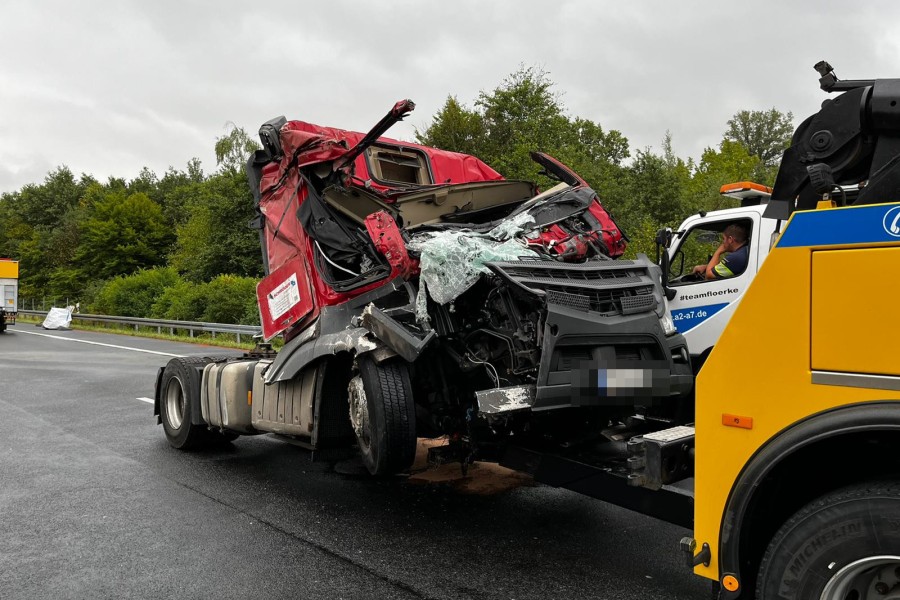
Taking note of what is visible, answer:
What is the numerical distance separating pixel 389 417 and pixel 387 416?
14 millimetres

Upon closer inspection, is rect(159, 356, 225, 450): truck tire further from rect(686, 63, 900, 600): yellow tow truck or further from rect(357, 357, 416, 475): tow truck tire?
rect(686, 63, 900, 600): yellow tow truck

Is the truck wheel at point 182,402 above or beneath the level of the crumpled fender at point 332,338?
beneath

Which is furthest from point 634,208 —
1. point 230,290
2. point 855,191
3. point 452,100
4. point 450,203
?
point 855,191

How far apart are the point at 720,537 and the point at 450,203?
349 centimetres

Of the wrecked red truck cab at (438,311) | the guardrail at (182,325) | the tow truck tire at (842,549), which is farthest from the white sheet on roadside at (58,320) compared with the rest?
the tow truck tire at (842,549)

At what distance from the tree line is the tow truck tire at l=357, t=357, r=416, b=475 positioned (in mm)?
8947

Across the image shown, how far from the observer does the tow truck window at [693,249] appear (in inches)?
285

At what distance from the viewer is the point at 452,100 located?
3388cm

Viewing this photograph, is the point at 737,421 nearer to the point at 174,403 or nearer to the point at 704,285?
the point at 704,285

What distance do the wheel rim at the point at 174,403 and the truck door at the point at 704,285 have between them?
5.09m

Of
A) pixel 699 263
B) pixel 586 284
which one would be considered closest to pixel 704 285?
pixel 699 263

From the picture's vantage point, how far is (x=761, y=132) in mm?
52750

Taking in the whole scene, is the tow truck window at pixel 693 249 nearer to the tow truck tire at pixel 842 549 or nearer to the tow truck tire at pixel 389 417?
the tow truck tire at pixel 389 417

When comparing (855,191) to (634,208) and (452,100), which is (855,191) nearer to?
(634,208)
